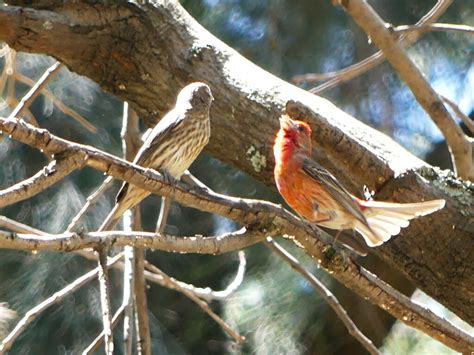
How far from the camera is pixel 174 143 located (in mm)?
3680

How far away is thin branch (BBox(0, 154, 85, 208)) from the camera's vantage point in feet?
7.43

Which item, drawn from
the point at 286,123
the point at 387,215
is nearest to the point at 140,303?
the point at 286,123

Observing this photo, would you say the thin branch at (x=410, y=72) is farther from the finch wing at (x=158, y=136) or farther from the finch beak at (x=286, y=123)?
the finch wing at (x=158, y=136)

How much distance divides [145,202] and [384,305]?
265cm

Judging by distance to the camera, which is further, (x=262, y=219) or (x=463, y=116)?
(x=463, y=116)

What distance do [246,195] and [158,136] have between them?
1768 mm

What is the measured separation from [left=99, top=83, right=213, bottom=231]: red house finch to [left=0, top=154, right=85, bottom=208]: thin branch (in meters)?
1.17

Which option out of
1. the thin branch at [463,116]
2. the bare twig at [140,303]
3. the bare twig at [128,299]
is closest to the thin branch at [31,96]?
the bare twig at [128,299]

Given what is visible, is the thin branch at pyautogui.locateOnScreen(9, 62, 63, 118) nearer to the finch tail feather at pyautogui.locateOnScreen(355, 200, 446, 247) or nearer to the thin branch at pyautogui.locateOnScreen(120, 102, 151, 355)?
the thin branch at pyautogui.locateOnScreen(120, 102, 151, 355)

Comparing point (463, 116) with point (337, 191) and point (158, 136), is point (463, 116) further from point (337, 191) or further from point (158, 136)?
point (158, 136)

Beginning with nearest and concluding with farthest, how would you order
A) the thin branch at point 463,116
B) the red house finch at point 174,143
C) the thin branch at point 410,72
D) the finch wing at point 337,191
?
the finch wing at point 337,191 → the red house finch at point 174,143 → the thin branch at point 410,72 → the thin branch at point 463,116

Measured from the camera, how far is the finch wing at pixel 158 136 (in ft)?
11.9

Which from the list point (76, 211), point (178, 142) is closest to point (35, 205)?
point (76, 211)

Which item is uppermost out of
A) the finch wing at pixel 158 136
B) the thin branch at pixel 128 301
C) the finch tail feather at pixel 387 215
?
the finch wing at pixel 158 136
